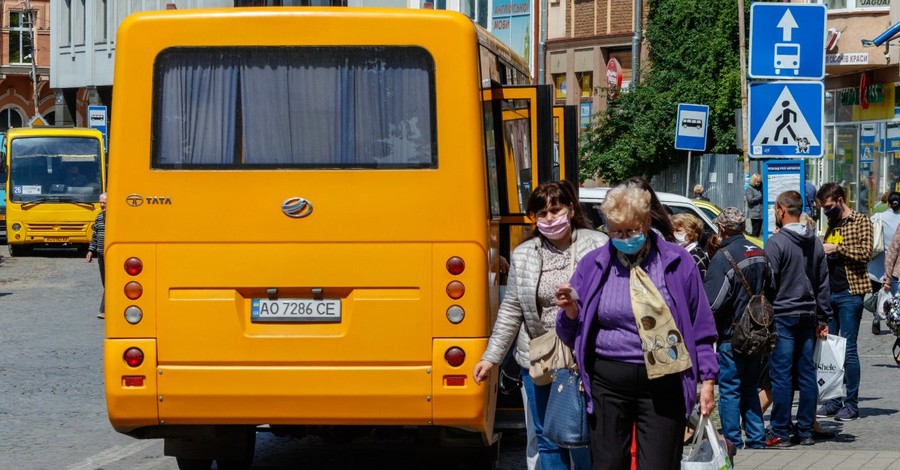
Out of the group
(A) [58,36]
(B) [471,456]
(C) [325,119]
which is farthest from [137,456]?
(A) [58,36]

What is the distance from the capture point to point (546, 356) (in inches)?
312

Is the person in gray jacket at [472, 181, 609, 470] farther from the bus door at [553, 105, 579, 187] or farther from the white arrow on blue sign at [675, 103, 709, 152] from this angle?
the white arrow on blue sign at [675, 103, 709, 152]

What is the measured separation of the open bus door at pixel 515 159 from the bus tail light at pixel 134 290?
1.98 m

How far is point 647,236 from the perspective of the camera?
6.94 m

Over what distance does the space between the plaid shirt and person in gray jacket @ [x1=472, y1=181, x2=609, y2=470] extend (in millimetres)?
5909

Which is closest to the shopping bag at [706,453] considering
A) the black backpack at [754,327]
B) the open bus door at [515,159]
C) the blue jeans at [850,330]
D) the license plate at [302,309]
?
the open bus door at [515,159]

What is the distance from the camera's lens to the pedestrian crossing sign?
11.9m

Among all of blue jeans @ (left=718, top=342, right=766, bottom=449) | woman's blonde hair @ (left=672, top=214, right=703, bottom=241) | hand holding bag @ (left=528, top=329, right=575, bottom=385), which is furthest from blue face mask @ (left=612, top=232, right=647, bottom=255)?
woman's blonde hair @ (left=672, top=214, right=703, bottom=241)

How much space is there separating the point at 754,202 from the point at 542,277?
2130 centimetres

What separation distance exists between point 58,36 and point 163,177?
5883cm

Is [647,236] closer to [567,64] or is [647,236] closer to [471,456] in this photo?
[471,456]

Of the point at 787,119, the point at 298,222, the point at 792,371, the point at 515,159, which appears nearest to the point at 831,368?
the point at 792,371

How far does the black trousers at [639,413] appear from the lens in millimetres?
6867

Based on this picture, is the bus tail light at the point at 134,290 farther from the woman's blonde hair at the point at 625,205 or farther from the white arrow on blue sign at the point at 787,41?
the white arrow on blue sign at the point at 787,41
